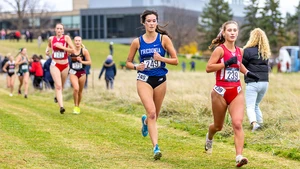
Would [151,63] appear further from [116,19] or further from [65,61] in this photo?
[116,19]

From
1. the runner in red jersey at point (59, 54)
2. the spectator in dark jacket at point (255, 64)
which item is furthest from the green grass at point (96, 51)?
→ the spectator in dark jacket at point (255, 64)

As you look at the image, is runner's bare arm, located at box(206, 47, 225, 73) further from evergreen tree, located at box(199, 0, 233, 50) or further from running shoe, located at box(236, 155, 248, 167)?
evergreen tree, located at box(199, 0, 233, 50)

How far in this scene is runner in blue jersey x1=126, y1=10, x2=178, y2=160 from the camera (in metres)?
9.61

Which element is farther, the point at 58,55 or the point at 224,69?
the point at 58,55

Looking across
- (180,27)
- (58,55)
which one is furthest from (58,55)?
(180,27)

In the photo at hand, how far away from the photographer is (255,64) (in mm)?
12891

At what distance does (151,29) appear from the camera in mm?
9734

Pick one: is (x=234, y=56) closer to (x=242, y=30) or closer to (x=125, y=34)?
(x=242, y=30)

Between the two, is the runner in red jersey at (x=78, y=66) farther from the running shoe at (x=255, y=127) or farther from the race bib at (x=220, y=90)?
the race bib at (x=220, y=90)

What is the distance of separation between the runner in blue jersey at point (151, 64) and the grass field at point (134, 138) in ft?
2.52

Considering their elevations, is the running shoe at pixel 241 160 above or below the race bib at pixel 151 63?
below

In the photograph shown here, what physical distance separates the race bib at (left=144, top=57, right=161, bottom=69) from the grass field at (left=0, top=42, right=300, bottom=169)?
139 cm

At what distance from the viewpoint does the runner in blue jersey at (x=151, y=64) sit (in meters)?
9.61

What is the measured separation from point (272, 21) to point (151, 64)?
81728 millimetres
